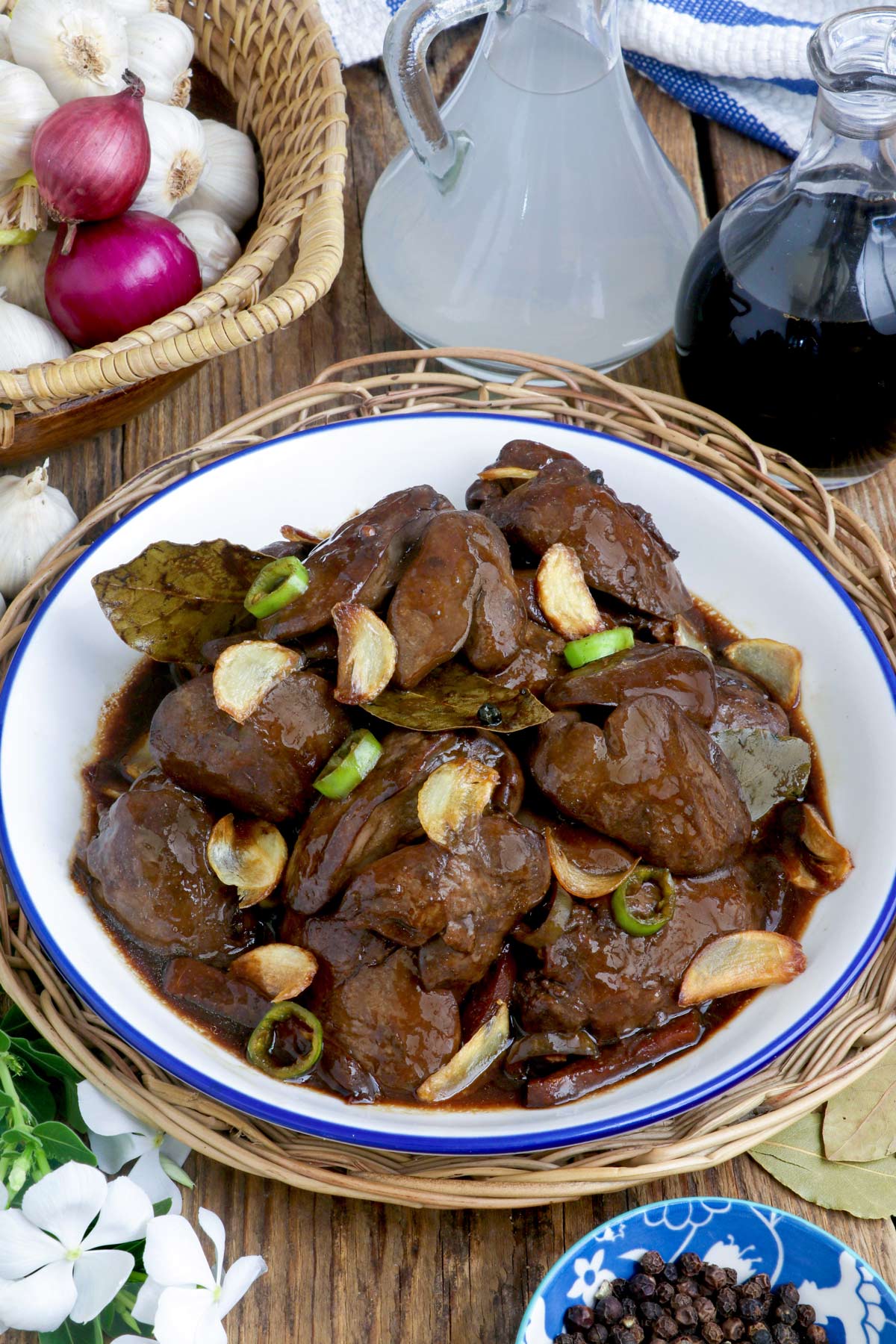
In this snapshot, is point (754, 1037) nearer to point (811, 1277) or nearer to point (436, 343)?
point (811, 1277)

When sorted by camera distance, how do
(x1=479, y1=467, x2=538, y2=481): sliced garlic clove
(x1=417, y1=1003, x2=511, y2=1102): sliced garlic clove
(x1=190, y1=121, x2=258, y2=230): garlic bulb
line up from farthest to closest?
(x1=190, y1=121, x2=258, y2=230): garlic bulb → (x1=479, y1=467, x2=538, y2=481): sliced garlic clove → (x1=417, y1=1003, x2=511, y2=1102): sliced garlic clove

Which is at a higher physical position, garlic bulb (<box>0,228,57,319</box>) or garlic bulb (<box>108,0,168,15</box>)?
garlic bulb (<box>108,0,168,15</box>)

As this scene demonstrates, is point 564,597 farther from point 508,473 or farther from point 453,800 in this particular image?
point 453,800

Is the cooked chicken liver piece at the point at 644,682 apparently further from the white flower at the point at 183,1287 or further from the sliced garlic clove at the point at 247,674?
the white flower at the point at 183,1287

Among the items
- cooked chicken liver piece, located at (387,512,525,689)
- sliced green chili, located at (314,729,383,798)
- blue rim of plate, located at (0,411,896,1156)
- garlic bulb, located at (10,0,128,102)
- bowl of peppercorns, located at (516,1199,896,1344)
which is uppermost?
garlic bulb, located at (10,0,128,102)

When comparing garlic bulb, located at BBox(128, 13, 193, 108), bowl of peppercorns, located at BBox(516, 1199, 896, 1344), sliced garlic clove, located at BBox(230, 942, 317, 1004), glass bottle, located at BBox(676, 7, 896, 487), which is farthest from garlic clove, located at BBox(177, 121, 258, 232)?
bowl of peppercorns, located at BBox(516, 1199, 896, 1344)

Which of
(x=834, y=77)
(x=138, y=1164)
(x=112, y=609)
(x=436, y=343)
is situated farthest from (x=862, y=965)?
(x=436, y=343)

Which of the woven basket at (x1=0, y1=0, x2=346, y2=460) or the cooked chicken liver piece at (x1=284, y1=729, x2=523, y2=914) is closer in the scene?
the cooked chicken liver piece at (x1=284, y1=729, x2=523, y2=914)

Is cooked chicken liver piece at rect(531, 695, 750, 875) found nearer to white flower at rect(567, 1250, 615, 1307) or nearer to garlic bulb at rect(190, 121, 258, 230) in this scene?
white flower at rect(567, 1250, 615, 1307)
